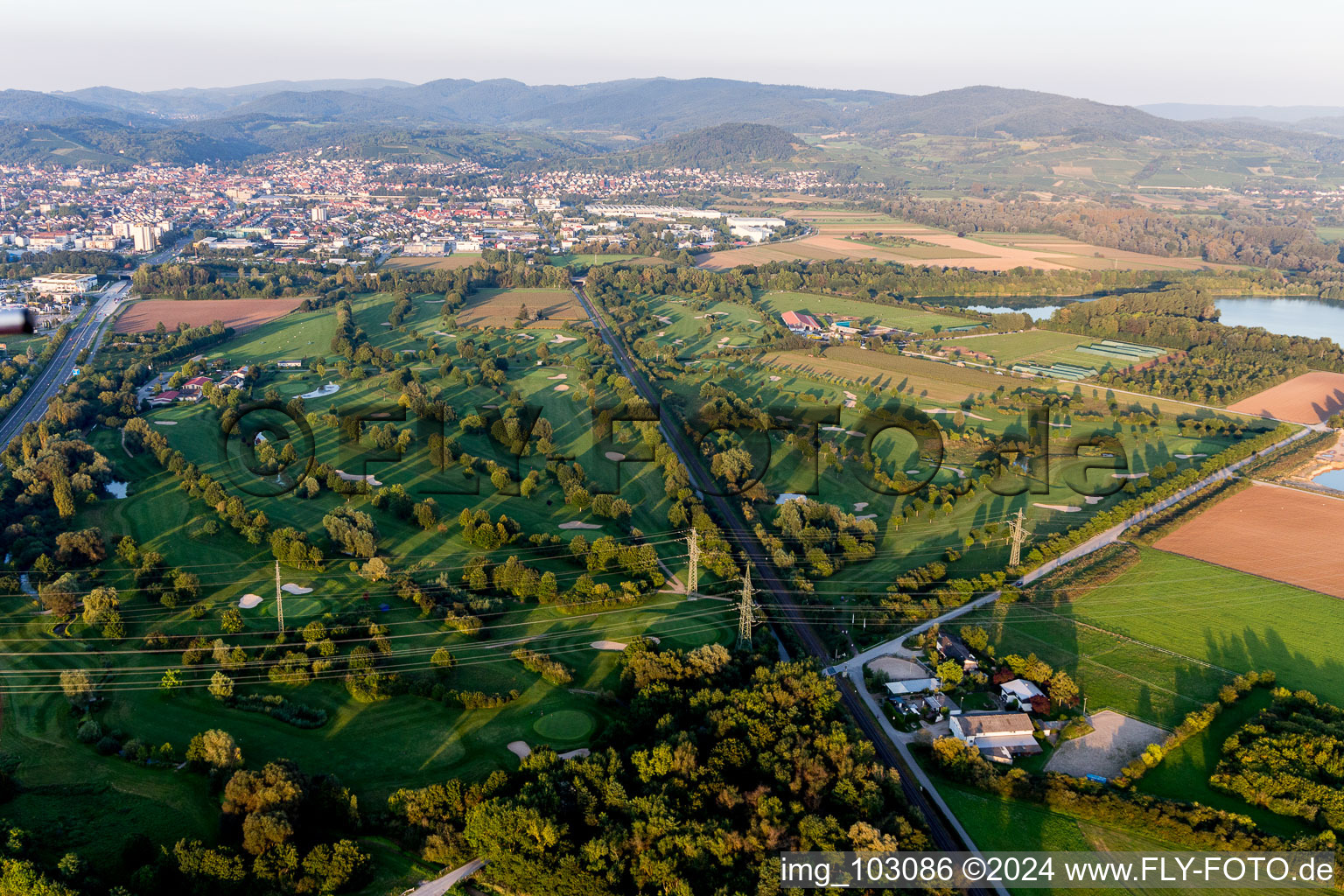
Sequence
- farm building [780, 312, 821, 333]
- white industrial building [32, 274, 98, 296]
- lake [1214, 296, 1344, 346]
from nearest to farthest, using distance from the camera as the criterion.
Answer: farm building [780, 312, 821, 333], white industrial building [32, 274, 98, 296], lake [1214, 296, 1344, 346]

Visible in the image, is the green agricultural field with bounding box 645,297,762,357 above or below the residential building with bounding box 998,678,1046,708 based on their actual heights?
above

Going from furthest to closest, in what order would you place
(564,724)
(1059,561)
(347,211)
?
1. (347,211)
2. (1059,561)
3. (564,724)

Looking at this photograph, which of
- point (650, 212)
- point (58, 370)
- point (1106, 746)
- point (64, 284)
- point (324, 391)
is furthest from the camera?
point (650, 212)

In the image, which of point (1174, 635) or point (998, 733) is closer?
point (998, 733)

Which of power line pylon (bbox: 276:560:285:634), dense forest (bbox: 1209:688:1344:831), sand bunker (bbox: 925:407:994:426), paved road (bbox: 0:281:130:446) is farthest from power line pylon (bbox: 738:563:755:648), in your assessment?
paved road (bbox: 0:281:130:446)

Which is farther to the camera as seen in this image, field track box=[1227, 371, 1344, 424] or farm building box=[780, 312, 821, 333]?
farm building box=[780, 312, 821, 333]

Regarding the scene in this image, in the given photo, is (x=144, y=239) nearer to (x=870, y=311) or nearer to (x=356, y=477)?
(x=356, y=477)

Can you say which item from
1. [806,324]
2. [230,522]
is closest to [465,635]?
[230,522]

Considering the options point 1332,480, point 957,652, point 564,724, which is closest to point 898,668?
point 957,652

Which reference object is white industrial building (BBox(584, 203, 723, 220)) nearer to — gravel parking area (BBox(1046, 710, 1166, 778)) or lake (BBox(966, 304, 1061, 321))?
lake (BBox(966, 304, 1061, 321))
